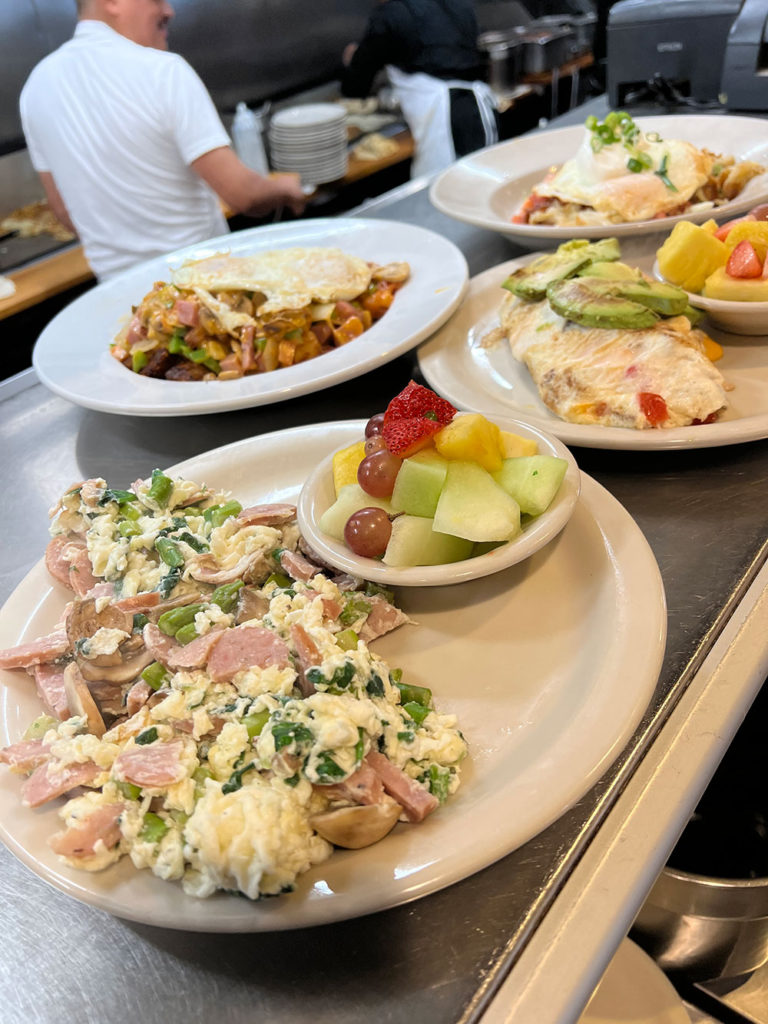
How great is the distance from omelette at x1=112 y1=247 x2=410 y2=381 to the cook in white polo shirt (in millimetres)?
1512

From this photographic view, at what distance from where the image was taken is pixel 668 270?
163cm

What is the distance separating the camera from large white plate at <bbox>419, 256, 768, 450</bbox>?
4.33 feet

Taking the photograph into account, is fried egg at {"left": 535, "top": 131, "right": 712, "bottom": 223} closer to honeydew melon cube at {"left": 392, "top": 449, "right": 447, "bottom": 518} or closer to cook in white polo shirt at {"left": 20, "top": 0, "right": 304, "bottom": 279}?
honeydew melon cube at {"left": 392, "top": 449, "right": 447, "bottom": 518}

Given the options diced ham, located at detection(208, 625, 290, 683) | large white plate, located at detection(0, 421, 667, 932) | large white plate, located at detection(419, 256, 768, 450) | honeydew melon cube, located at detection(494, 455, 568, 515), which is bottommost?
large white plate, located at detection(0, 421, 667, 932)

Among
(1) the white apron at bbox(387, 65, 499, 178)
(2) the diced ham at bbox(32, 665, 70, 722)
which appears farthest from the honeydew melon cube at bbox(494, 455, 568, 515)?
(1) the white apron at bbox(387, 65, 499, 178)

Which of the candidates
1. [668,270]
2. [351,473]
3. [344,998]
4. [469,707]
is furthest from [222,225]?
[344,998]

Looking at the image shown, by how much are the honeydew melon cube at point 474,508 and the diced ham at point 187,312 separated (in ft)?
3.28

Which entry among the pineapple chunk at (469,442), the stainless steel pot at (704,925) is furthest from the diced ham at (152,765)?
the stainless steel pot at (704,925)

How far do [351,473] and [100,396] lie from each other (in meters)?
0.77

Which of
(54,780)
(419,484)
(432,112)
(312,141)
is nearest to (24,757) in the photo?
(54,780)

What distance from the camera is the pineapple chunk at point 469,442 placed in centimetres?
114

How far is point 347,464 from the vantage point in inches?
49.2

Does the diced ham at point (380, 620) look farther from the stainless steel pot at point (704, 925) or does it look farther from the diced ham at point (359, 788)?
the stainless steel pot at point (704, 925)

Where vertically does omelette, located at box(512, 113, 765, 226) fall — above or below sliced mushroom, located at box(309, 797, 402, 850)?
above
